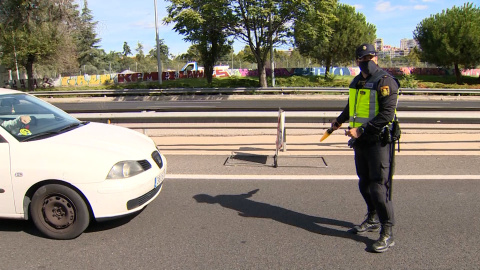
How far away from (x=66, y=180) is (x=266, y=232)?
6.79ft

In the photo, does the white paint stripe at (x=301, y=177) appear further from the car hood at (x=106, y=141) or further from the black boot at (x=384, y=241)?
the black boot at (x=384, y=241)

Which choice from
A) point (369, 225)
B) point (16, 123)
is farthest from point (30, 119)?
point (369, 225)

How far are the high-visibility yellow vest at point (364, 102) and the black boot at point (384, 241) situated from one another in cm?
104

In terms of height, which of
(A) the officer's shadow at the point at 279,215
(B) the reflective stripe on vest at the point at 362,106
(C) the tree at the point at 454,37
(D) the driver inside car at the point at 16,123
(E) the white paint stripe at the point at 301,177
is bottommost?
(A) the officer's shadow at the point at 279,215

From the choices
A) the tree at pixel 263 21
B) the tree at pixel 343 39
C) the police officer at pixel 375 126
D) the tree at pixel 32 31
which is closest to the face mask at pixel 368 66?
the police officer at pixel 375 126

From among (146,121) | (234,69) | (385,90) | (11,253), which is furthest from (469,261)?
(234,69)

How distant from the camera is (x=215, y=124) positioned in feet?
27.1

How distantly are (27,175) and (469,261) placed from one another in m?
4.16

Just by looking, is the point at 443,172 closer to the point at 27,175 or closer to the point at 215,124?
the point at 215,124

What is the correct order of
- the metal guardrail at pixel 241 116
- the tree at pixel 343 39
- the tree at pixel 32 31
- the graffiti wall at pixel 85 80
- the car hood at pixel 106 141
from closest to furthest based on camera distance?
the car hood at pixel 106 141 < the metal guardrail at pixel 241 116 < the tree at pixel 32 31 < the graffiti wall at pixel 85 80 < the tree at pixel 343 39

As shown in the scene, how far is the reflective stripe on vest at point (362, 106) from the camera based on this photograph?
3.45m

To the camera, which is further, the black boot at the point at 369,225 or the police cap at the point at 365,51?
the black boot at the point at 369,225

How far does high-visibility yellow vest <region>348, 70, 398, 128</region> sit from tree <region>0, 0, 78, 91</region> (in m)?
33.0

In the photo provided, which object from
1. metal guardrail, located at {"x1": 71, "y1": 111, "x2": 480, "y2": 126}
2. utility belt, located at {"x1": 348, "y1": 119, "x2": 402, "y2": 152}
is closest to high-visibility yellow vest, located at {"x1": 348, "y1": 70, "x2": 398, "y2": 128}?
utility belt, located at {"x1": 348, "y1": 119, "x2": 402, "y2": 152}
